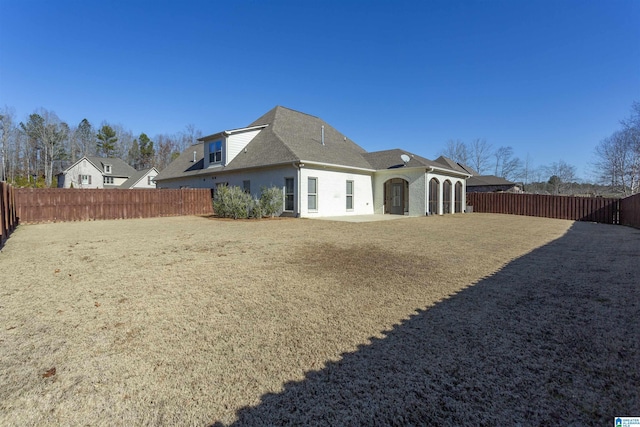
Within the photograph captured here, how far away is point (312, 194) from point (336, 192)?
1.78 meters

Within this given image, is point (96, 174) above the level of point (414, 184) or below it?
above

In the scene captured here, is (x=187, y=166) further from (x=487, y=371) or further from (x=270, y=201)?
(x=487, y=371)

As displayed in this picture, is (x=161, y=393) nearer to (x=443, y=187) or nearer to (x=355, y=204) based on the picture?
(x=355, y=204)

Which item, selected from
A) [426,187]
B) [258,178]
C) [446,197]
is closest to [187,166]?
[258,178]

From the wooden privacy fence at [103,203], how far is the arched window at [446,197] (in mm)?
15544

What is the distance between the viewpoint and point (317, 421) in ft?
6.38

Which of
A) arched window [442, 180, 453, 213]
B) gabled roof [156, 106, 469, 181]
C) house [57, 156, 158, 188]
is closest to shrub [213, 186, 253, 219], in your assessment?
gabled roof [156, 106, 469, 181]

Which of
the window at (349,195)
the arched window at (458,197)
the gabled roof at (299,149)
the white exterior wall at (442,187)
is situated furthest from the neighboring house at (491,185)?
the window at (349,195)

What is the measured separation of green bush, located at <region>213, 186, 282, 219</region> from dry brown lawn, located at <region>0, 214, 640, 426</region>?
31.3 feet

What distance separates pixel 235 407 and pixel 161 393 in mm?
590

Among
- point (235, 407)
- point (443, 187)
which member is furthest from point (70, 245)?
point (443, 187)

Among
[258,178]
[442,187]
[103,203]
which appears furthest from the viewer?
[442,187]

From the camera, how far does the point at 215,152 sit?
2062cm

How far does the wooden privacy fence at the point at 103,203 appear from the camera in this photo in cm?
1494
